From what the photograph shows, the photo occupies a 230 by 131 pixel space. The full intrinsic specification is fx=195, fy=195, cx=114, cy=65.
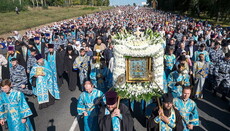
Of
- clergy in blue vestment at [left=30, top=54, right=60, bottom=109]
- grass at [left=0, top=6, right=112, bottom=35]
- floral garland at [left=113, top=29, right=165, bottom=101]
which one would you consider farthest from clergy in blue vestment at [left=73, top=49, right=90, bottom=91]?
grass at [left=0, top=6, right=112, bottom=35]

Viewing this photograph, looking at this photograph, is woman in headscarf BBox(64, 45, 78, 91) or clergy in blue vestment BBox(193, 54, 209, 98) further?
woman in headscarf BBox(64, 45, 78, 91)

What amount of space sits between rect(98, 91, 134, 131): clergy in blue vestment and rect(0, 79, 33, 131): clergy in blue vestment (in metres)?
2.40

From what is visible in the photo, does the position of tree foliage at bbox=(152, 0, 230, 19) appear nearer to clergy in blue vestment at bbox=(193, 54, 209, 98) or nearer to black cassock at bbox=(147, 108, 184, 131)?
clergy in blue vestment at bbox=(193, 54, 209, 98)

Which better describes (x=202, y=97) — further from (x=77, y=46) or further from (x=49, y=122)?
(x=77, y=46)

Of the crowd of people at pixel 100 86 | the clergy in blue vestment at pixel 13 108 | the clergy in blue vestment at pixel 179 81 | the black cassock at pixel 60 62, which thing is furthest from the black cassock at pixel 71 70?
the clergy in blue vestment at pixel 179 81

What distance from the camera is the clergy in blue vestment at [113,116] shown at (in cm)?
406

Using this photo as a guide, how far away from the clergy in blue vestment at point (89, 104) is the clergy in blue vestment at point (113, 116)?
2.64 ft

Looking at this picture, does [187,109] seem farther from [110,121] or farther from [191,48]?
[191,48]

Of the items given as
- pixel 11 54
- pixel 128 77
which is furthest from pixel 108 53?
pixel 128 77

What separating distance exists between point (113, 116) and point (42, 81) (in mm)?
4088

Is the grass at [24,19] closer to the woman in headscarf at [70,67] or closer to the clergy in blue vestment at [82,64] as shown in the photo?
→ the woman in headscarf at [70,67]

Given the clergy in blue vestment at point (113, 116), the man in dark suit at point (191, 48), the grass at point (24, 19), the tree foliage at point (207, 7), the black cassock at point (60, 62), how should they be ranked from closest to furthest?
the clergy in blue vestment at point (113, 116), the black cassock at point (60, 62), the man in dark suit at point (191, 48), the tree foliage at point (207, 7), the grass at point (24, 19)

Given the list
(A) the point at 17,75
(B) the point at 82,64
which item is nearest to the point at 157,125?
(B) the point at 82,64

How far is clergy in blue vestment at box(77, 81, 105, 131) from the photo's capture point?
5.15 metres
